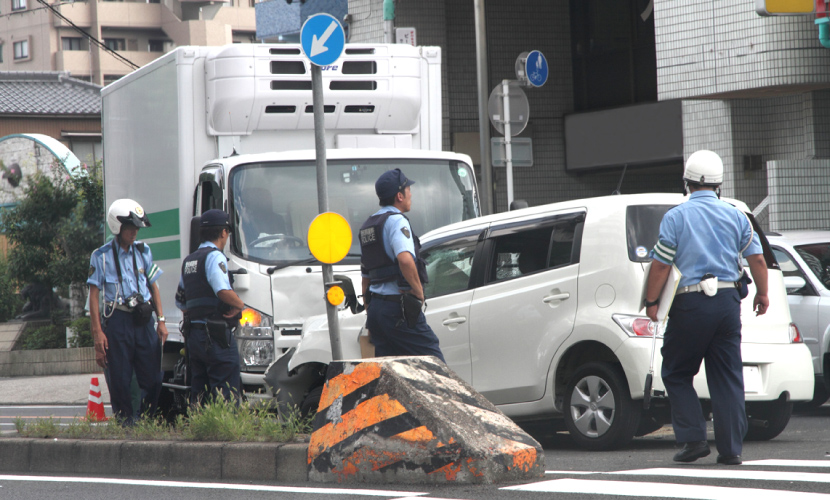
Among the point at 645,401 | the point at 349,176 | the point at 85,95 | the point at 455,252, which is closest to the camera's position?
the point at 645,401

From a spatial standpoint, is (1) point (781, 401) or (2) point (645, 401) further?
(1) point (781, 401)

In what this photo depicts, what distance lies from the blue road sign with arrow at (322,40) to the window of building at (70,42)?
5073 centimetres

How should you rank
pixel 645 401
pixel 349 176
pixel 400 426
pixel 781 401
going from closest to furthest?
1. pixel 400 426
2. pixel 645 401
3. pixel 781 401
4. pixel 349 176

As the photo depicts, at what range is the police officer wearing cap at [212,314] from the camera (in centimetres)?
759

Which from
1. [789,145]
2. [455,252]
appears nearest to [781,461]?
[455,252]

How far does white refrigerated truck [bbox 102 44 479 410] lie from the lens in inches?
338

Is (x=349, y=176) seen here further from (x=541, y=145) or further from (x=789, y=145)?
(x=541, y=145)

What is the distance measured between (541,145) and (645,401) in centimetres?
1291

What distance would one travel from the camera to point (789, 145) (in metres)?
13.7

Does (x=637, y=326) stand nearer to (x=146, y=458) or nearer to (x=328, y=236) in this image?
(x=328, y=236)

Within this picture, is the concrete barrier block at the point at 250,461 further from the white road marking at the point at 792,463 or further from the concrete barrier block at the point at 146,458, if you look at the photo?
the white road marking at the point at 792,463

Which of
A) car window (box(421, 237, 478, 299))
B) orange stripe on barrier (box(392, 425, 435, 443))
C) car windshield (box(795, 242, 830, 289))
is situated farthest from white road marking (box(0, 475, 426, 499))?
car windshield (box(795, 242, 830, 289))

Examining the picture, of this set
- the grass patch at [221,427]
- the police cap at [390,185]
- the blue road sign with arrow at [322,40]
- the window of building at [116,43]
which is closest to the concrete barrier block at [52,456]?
the grass patch at [221,427]

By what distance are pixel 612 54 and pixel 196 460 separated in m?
13.8
